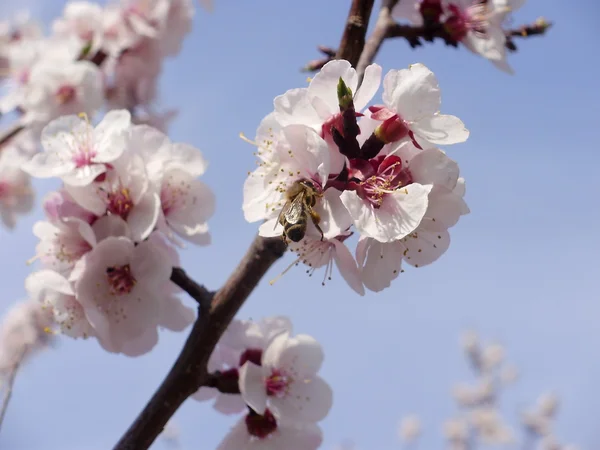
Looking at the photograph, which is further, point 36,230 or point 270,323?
point 270,323

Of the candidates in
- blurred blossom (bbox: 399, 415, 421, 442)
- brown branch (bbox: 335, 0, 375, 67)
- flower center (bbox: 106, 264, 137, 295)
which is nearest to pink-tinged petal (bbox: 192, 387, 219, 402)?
flower center (bbox: 106, 264, 137, 295)

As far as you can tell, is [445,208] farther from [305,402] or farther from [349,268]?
[305,402]

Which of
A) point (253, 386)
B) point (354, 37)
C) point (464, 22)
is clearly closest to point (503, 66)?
point (464, 22)

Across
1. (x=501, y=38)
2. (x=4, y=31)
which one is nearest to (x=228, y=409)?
(x=501, y=38)

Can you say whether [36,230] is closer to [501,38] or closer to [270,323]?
[270,323]

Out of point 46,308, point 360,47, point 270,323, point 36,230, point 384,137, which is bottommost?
point 270,323

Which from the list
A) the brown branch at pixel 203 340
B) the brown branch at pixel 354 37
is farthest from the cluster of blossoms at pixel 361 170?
the brown branch at pixel 354 37

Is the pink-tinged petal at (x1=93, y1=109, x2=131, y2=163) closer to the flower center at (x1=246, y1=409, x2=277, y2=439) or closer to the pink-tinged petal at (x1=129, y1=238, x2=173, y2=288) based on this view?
the pink-tinged petal at (x1=129, y1=238, x2=173, y2=288)
